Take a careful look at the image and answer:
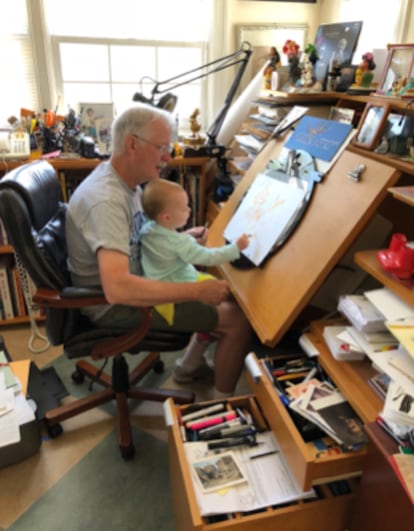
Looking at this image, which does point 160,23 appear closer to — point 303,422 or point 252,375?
point 252,375

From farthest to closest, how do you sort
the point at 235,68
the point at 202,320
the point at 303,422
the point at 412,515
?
the point at 235,68, the point at 202,320, the point at 303,422, the point at 412,515

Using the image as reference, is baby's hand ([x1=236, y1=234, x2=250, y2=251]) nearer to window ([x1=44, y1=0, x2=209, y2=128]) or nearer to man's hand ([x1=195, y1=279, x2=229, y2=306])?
man's hand ([x1=195, y1=279, x2=229, y2=306])

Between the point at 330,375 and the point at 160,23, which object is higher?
the point at 160,23

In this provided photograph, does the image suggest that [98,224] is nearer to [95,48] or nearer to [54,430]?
[54,430]

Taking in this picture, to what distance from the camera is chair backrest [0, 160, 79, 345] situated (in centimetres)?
128

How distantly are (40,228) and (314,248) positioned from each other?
0.89 m

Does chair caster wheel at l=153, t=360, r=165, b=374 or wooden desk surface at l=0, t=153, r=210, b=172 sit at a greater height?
wooden desk surface at l=0, t=153, r=210, b=172

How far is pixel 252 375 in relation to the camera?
129cm

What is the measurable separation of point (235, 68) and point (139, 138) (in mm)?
1534

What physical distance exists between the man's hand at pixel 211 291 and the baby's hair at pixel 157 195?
0.96ft

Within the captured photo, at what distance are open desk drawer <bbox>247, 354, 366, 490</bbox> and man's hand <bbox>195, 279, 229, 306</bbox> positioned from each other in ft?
1.34

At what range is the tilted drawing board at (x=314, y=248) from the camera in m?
1.19

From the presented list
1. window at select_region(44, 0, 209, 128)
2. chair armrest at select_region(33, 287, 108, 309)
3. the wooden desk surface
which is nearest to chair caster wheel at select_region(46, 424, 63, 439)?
chair armrest at select_region(33, 287, 108, 309)

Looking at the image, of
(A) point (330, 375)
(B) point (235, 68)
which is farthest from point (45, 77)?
(A) point (330, 375)
